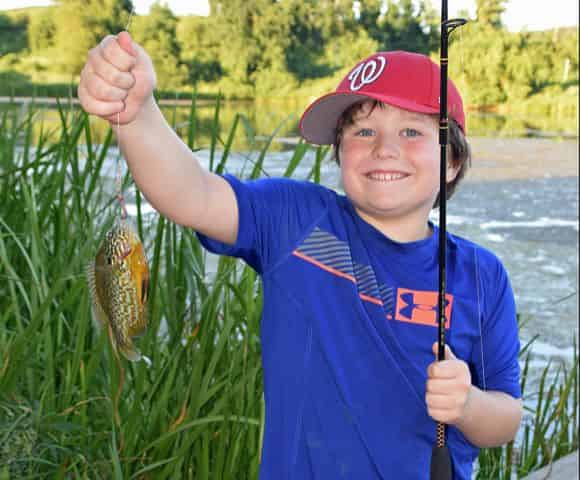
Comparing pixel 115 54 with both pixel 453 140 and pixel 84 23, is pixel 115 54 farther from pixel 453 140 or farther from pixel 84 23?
pixel 84 23

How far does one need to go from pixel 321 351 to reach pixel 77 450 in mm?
567

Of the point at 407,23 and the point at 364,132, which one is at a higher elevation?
the point at 407,23

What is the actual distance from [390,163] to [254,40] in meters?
3.12

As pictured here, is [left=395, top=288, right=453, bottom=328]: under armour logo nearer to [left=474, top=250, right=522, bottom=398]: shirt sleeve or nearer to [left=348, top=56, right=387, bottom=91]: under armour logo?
[left=474, top=250, right=522, bottom=398]: shirt sleeve

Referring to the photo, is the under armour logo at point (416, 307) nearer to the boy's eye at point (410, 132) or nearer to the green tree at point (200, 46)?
the boy's eye at point (410, 132)

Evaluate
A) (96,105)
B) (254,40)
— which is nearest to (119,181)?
(96,105)

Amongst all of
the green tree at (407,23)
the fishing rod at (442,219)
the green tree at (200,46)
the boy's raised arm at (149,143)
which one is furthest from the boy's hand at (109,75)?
the green tree at (200,46)

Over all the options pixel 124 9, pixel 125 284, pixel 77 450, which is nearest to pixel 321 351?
pixel 125 284

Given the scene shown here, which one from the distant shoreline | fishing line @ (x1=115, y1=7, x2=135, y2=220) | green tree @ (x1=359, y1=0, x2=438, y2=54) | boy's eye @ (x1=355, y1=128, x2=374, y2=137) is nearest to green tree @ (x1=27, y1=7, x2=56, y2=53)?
green tree @ (x1=359, y1=0, x2=438, y2=54)

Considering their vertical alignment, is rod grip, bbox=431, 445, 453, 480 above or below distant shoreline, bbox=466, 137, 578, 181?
above

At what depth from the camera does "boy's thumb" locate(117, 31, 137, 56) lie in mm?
734

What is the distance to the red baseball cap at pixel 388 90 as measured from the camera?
106 centimetres

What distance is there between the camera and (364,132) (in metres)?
1.09

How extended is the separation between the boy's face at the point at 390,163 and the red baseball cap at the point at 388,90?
0.03 meters
